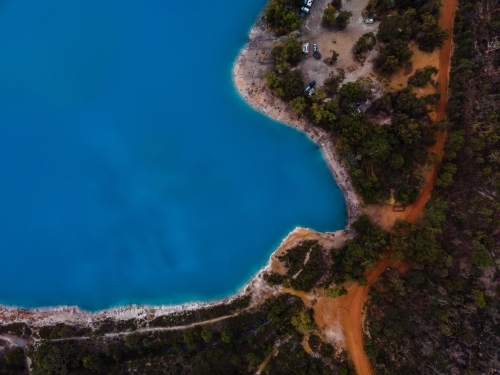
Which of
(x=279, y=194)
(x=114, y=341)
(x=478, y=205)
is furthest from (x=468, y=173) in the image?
(x=114, y=341)

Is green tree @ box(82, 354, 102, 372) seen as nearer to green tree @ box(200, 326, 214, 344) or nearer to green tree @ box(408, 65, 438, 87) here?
green tree @ box(200, 326, 214, 344)

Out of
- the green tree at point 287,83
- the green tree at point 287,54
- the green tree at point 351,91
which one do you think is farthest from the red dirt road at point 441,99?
the green tree at point 287,54

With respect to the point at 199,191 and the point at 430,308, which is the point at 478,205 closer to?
the point at 430,308

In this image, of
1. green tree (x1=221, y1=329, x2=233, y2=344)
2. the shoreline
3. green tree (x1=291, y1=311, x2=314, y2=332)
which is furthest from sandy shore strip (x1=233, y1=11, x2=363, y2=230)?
green tree (x1=221, y1=329, x2=233, y2=344)

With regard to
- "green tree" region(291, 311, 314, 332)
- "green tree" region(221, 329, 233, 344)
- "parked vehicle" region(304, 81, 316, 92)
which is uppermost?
"parked vehicle" region(304, 81, 316, 92)

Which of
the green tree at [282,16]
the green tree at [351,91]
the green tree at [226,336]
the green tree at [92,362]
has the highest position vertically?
the green tree at [282,16]

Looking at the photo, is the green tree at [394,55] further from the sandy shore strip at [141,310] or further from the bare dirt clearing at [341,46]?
the sandy shore strip at [141,310]

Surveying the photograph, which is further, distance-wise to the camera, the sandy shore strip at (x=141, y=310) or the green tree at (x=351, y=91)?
the sandy shore strip at (x=141, y=310)
